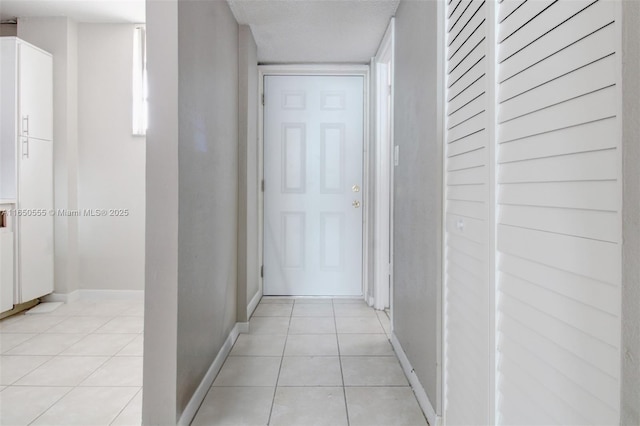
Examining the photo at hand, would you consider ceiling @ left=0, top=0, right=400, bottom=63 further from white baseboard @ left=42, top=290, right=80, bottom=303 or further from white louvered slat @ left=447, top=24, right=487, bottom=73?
white baseboard @ left=42, top=290, right=80, bottom=303

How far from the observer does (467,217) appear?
1.21 m

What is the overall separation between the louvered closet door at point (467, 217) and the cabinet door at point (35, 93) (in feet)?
10.4

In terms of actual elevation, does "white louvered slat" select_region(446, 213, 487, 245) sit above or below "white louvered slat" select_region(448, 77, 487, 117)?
below

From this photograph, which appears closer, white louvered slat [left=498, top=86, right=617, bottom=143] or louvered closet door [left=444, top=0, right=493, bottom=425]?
white louvered slat [left=498, top=86, right=617, bottom=143]

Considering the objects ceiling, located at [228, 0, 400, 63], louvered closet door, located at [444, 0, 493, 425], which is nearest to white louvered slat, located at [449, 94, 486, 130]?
louvered closet door, located at [444, 0, 493, 425]

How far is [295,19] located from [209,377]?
2.23 metres

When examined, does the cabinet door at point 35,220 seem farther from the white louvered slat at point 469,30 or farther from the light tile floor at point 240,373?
the white louvered slat at point 469,30

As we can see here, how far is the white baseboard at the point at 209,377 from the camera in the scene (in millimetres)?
1515

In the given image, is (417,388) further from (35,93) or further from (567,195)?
(35,93)

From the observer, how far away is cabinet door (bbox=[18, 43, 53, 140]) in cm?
292

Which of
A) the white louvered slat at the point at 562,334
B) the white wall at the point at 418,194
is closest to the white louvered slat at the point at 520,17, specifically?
the white wall at the point at 418,194

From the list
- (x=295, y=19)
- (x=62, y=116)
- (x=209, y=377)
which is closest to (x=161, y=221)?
(x=209, y=377)

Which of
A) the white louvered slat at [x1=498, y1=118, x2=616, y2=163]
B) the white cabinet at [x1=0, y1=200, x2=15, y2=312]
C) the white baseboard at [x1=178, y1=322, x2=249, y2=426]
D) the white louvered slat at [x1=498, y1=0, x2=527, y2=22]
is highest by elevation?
the white louvered slat at [x1=498, y1=0, x2=527, y2=22]

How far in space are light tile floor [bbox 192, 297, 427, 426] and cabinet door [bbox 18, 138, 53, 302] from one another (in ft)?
5.87
